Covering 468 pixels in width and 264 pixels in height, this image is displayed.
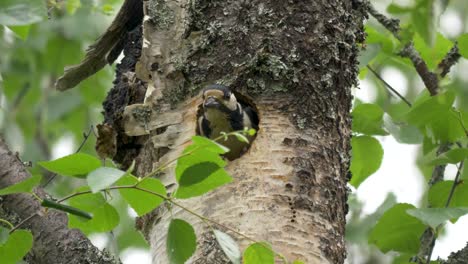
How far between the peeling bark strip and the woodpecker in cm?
61

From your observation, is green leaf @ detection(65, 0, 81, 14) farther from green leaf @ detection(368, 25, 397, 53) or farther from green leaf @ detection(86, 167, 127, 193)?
green leaf @ detection(86, 167, 127, 193)

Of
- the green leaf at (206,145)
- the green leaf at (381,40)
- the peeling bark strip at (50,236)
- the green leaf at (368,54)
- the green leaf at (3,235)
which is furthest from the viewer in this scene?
the green leaf at (381,40)

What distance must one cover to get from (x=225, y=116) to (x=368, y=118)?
0.60 metres

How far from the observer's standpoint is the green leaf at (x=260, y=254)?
2.32 m

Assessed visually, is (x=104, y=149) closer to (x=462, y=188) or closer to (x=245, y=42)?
(x=245, y=42)

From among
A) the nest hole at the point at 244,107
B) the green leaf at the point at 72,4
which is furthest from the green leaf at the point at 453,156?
the green leaf at the point at 72,4

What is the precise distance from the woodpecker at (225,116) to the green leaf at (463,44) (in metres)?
0.86

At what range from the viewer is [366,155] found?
3.79 metres

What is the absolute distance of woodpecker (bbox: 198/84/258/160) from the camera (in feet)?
10.4

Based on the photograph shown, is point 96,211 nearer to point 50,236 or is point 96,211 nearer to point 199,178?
point 199,178

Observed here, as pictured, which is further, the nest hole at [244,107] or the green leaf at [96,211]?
the nest hole at [244,107]

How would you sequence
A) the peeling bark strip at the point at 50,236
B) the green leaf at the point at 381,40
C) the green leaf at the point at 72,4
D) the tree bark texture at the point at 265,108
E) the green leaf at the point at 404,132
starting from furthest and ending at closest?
1. the green leaf at the point at 72,4
2. the green leaf at the point at 381,40
3. the green leaf at the point at 404,132
4. the peeling bark strip at the point at 50,236
5. the tree bark texture at the point at 265,108

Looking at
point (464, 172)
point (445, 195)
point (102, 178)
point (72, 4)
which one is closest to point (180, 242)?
point (102, 178)

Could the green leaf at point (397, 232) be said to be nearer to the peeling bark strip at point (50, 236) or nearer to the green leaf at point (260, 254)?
the peeling bark strip at point (50, 236)
